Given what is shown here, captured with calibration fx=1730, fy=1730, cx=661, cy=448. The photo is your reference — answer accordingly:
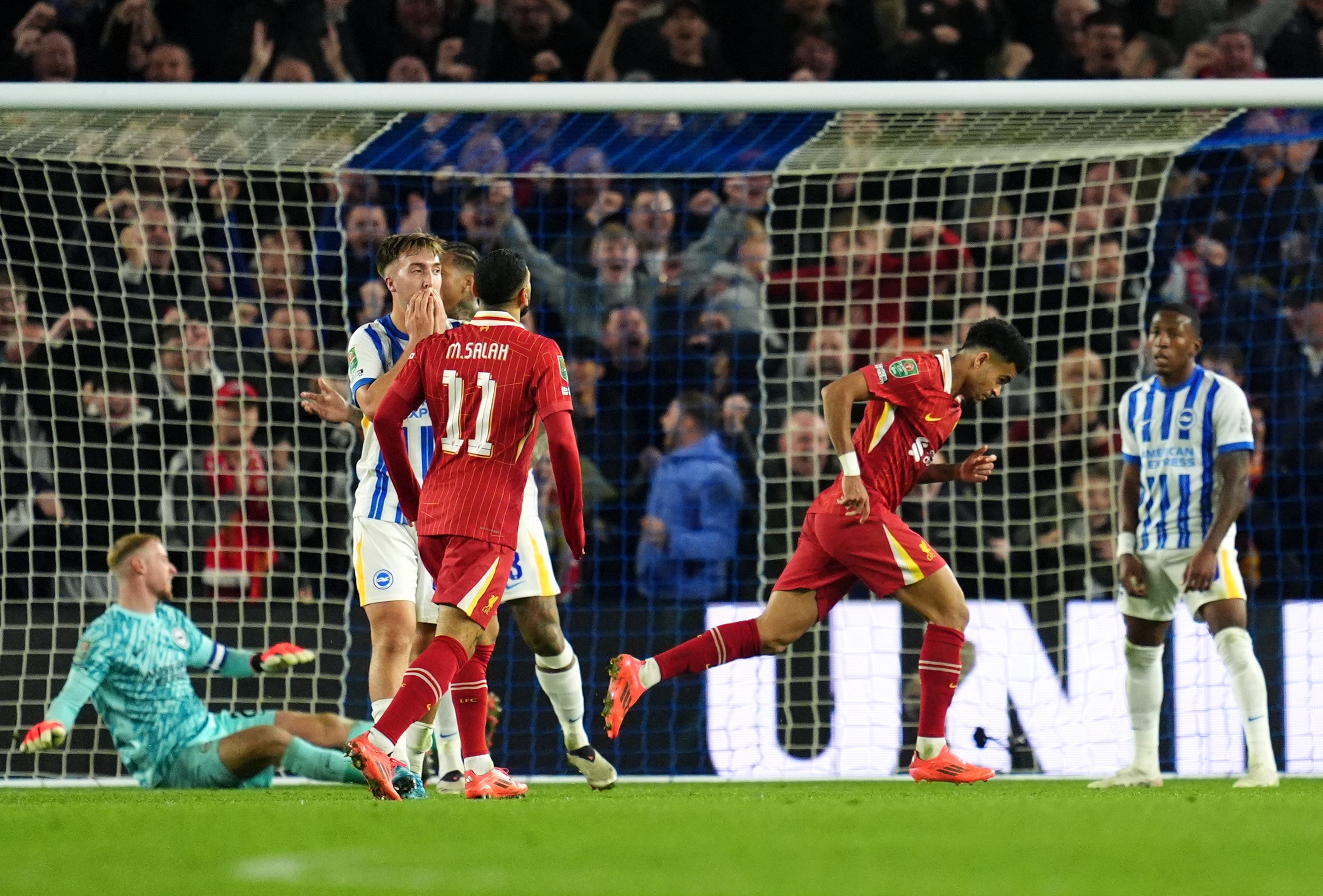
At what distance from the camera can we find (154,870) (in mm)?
3109

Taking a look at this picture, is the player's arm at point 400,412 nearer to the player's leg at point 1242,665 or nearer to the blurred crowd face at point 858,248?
the player's leg at point 1242,665

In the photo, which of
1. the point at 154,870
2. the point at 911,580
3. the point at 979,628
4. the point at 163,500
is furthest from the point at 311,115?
the point at 154,870

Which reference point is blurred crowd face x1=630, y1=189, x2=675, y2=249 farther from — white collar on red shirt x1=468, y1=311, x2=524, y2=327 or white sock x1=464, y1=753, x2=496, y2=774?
white sock x1=464, y1=753, x2=496, y2=774

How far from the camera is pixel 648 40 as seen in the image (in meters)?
10.8

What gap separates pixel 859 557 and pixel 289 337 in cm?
379

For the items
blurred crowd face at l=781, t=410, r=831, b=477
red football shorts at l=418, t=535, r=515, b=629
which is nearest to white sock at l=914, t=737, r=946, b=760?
red football shorts at l=418, t=535, r=515, b=629

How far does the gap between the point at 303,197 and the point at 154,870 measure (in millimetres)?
7256

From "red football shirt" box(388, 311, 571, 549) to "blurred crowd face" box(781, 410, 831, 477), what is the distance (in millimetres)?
3547

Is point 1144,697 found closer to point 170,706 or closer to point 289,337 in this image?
point 170,706

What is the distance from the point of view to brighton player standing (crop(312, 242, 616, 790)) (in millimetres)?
5699

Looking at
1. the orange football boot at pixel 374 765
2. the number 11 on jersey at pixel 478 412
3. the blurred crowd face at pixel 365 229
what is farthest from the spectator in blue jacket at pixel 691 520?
the orange football boot at pixel 374 765

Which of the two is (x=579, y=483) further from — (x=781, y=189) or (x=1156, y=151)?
(x=781, y=189)

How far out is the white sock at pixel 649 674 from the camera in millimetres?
5984

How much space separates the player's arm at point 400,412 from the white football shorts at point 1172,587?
272 cm
